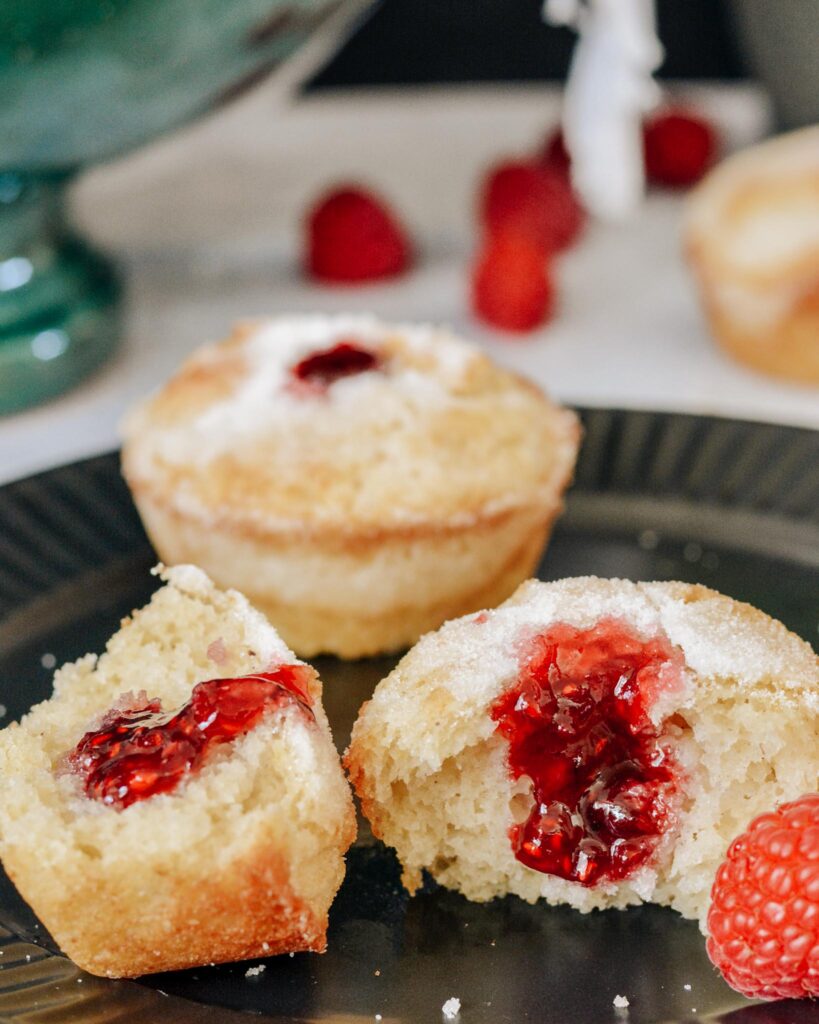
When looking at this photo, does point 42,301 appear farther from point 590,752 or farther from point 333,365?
point 590,752

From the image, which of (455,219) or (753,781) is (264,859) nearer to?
(753,781)

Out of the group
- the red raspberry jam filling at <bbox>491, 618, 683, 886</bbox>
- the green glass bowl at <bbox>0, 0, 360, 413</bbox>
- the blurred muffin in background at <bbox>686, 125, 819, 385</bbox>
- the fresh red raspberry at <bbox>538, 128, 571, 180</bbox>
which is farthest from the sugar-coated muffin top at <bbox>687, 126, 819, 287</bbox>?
the red raspberry jam filling at <bbox>491, 618, 683, 886</bbox>

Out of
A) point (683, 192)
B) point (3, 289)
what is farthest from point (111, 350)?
point (683, 192)

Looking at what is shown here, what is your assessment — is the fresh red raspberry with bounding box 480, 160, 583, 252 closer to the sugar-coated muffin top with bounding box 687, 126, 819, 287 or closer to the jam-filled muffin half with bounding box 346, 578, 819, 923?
the sugar-coated muffin top with bounding box 687, 126, 819, 287

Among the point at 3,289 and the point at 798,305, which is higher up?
the point at 3,289

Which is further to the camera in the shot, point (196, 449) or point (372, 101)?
point (372, 101)

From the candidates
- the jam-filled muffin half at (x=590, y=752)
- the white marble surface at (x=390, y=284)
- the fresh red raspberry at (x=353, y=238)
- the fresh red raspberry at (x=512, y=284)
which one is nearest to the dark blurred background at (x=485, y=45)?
the white marble surface at (x=390, y=284)

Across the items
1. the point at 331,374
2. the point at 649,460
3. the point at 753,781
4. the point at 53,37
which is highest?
the point at 53,37
